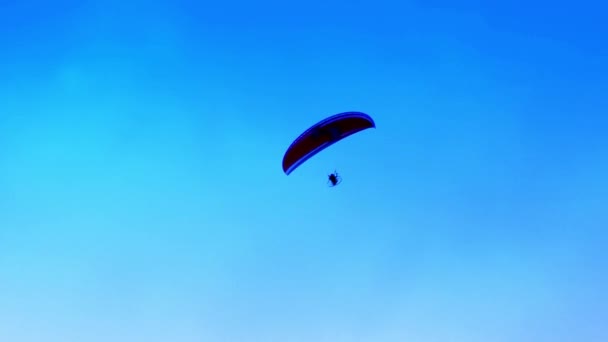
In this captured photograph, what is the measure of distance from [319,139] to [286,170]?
2714 millimetres

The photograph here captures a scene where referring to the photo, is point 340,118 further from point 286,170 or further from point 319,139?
point 286,170

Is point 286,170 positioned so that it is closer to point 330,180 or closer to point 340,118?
point 330,180

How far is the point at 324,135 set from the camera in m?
→ 27.7

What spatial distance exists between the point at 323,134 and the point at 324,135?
14 cm

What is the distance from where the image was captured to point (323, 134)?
27547 millimetres

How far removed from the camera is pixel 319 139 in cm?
A: 2792

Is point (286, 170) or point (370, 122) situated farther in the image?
point (286, 170)

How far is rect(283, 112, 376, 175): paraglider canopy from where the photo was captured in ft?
86.9

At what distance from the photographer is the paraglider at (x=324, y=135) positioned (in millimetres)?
26484

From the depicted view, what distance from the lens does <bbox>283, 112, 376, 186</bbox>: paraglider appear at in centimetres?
2648

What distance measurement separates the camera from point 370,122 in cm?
2692

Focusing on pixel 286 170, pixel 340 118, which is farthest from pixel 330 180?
pixel 340 118

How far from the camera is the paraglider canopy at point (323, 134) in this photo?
2648 cm

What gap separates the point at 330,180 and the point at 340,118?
400 cm
